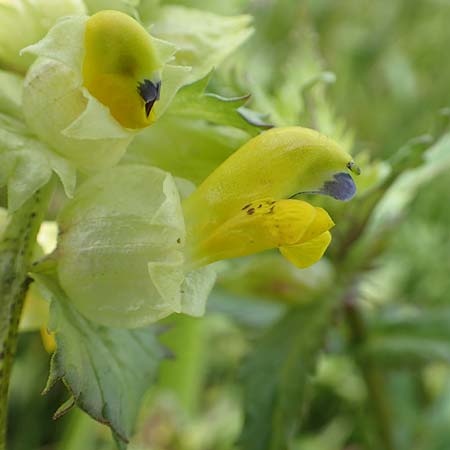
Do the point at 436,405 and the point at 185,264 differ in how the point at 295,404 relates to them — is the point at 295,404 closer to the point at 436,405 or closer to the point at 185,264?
the point at 185,264

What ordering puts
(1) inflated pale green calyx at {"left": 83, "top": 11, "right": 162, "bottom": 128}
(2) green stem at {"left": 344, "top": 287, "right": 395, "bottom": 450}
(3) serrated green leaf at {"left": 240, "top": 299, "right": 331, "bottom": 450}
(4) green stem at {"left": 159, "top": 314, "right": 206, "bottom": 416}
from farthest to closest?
(4) green stem at {"left": 159, "top": 314, "right": 206, "bottom": 416}
(2) green stem at {"left": 344, "top": 287, "right": 395, "bottom": 450}
(3) serrated green leaf at {"left": 240, "top": 299, "right": 331, "bottom": 450}
(1) inflated pale green calyx at {"left": 83, "top": 11, "right": 162, "bottom": 128}

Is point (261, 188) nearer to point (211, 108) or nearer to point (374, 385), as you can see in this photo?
point (211, 108)

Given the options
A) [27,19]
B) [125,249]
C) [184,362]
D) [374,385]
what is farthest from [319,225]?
[184,362]

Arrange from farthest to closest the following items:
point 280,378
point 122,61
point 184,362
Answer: point 184,362 → point 280,378 → point 122,61

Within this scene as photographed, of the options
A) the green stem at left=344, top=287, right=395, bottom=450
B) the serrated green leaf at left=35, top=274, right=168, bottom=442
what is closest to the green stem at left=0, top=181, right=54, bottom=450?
the serrated green leaf at left=35, top=274, right=168, bottom=442

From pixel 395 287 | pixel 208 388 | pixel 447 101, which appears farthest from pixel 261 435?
pixel 447 101

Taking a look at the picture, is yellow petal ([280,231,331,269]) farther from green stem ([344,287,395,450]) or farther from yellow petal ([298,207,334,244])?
green stem ([344,287,395,450])
